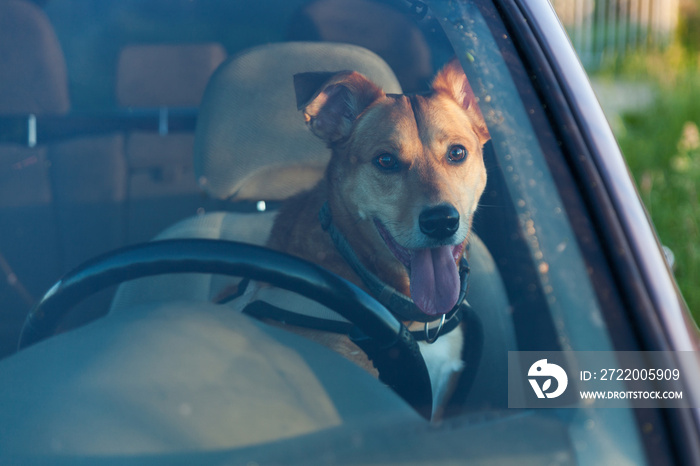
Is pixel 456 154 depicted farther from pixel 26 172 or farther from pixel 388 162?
pixel 26 172

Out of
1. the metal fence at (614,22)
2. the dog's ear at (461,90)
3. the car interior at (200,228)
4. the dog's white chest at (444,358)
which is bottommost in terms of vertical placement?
the metal fence at (614,22)

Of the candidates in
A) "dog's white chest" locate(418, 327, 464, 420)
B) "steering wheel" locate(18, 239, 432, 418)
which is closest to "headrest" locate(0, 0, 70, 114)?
"steering wheel" locate(18, 239, 432, 418)

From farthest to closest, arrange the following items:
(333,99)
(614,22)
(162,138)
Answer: (614,22) → (162,138) → (333,99)

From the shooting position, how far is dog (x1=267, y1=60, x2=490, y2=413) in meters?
1.07

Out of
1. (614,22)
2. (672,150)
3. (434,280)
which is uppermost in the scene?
(434,280)

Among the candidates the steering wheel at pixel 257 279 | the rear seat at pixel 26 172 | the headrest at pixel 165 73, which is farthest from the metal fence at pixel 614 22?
the steering wheel at pixel 257 279

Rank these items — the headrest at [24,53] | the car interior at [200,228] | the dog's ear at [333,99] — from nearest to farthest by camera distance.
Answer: the car interior at [200,228], the dog's ear at [333,99], the headrest at [24,53]

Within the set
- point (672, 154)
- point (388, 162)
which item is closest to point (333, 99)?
point (388, 162)

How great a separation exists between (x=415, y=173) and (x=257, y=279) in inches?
12.5

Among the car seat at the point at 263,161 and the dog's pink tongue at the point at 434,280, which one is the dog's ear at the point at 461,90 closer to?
the car seat at the point at 263,161

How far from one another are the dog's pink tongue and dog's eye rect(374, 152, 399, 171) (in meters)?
0.15

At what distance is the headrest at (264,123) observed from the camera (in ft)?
3.89

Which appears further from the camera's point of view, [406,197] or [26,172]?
[26,172]

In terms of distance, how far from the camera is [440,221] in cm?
108
